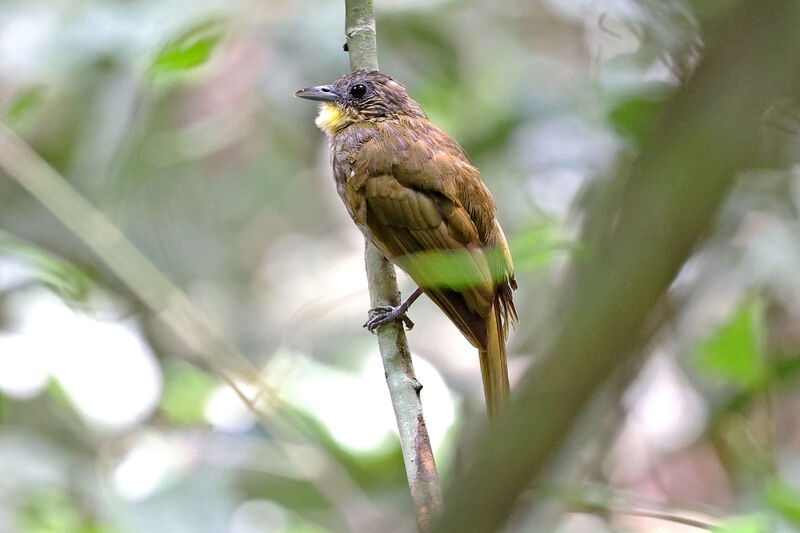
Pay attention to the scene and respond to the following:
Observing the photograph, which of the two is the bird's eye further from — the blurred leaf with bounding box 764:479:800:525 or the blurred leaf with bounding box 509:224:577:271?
the blurred leaf with bounding box 764:479:800:525

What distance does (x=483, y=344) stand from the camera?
2.52m

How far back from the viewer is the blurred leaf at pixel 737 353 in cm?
245

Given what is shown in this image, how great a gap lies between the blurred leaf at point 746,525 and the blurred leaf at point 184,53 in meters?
1.71

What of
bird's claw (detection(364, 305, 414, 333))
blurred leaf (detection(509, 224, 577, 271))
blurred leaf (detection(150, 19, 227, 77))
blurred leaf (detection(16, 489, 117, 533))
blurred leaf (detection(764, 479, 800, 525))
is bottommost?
blurred leaf (detection(764, 479, 800, 525))

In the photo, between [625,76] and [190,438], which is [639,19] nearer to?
[625,76]

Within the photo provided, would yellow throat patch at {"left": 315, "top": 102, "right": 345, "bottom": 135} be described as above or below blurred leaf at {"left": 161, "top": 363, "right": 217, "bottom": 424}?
above

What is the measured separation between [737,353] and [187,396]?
1.62 meters

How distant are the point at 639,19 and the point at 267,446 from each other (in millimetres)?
1952

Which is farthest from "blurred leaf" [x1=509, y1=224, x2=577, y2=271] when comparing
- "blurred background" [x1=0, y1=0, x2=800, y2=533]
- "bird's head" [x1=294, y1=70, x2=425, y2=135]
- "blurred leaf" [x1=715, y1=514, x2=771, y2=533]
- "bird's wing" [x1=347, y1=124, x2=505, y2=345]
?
"bird's head" [x1=294, y1=70, x2=425, y2=135]

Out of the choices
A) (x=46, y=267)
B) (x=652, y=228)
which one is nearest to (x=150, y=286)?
(x=46, y=267)

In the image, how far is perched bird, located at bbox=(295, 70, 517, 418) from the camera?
8.17 feet

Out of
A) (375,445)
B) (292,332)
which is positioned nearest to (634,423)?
(375,445)

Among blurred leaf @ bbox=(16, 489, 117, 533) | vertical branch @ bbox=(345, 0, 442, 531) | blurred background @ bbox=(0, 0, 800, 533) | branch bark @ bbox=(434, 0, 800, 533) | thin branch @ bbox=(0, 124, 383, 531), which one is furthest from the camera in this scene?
thin branch @ bbox=(0, 124, 383, 531)

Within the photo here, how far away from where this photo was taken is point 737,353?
2.46 metres
